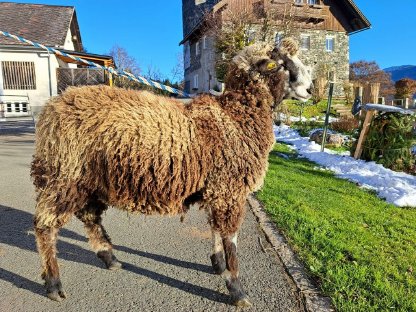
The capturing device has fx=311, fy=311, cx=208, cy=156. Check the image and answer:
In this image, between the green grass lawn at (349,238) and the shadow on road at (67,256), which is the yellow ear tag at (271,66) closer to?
the green grass lawn at (349,238)

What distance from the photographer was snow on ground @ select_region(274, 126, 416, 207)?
5.55 m

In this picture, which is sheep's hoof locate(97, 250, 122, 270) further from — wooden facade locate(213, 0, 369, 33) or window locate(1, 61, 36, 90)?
wooden facade locate(213, 0, 369, 33)

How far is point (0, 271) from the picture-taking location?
10.4 ft

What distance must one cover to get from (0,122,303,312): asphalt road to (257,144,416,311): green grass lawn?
1.29ft

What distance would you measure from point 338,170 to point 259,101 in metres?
5.42

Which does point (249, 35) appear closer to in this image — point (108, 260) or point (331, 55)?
point (108, 260)

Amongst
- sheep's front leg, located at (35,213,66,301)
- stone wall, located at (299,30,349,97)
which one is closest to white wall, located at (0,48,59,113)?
sheep's front leg, located at (35,213,66,301)

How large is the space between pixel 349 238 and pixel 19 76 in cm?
2119

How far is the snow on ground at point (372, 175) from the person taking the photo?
555cm

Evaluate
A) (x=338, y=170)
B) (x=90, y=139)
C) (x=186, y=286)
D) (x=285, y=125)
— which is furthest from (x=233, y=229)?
(x=285, y=125)

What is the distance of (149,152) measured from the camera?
2.58 m

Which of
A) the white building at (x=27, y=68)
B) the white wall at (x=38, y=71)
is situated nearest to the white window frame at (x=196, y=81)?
the white building at (x=27, y=68)

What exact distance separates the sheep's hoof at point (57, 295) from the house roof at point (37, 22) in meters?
20.0

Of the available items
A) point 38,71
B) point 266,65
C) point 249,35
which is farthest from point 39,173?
point 38,71
